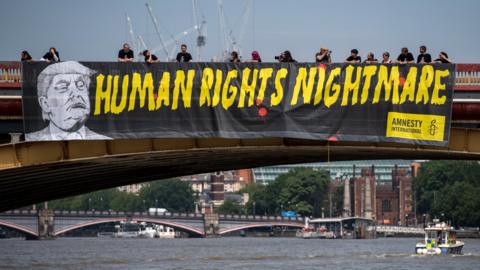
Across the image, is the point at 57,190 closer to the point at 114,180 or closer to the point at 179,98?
the point at 114,180

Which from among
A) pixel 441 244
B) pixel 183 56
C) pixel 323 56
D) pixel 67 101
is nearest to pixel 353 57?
pixel 323 56

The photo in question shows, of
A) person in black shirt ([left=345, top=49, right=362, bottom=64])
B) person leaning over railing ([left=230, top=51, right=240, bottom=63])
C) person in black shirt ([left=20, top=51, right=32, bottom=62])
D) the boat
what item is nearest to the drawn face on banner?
person in black shirt ([left=20, top=51, right=32, bottom=62])

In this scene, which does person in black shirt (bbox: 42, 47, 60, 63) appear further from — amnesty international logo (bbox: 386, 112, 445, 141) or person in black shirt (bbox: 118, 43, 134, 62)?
amnesty international logo (bbox: 386, 112, 445, 141)

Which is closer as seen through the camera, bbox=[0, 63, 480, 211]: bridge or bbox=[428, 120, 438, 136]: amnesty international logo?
bbox=[428, 120, 438, 136]: amnesty international logo

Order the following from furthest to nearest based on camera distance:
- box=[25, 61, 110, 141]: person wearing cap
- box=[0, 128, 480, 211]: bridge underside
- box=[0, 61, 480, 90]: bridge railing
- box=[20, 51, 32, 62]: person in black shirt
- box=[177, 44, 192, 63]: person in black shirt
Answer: box=[0, 61, 480, 90]: bridge railing < box=[0, 128, 480, 211]: bridge underside < box=[20, 51, 32, 62]: person in black shirt < box=[177, 44, 192, 63]: person in black shirt < box=[25, 61, 110, 141]: person wearing cap

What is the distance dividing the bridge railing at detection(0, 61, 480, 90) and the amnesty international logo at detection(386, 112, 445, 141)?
6.81 ft

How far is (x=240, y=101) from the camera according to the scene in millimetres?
44031

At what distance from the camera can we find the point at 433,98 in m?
44.1

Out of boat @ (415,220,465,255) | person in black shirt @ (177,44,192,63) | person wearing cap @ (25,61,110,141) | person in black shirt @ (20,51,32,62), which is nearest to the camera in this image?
person wearing cap @ (25,61,110,141)

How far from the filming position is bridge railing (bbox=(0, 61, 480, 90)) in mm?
45406

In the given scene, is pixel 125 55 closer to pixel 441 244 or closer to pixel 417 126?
pixel 417 126

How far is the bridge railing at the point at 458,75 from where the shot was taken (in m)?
45.4

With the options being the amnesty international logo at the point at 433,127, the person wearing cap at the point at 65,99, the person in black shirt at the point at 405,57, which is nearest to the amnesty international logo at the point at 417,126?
the amnesty international logo at the point at 433,127

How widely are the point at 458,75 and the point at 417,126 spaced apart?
3042 mm
